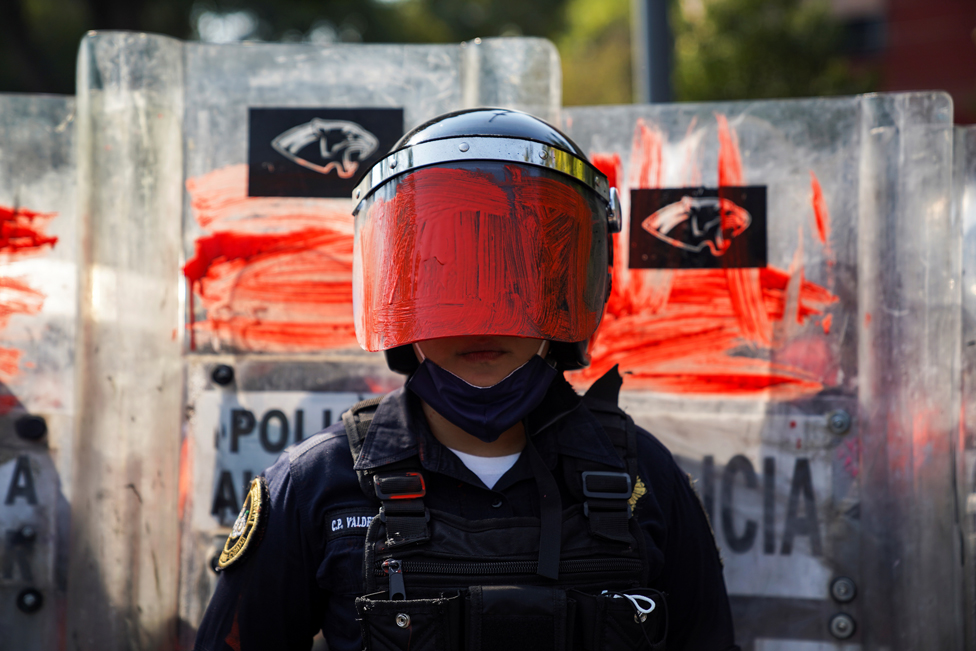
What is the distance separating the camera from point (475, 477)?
1720 mm

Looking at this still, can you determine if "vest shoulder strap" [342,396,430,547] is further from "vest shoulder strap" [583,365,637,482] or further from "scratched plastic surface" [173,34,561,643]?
"scratched plastic surface" [173,34,561,643]

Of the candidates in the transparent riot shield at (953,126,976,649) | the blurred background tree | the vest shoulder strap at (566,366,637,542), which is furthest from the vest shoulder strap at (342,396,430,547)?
the blurred background tree

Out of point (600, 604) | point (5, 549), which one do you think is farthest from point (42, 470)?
point (600, 604)

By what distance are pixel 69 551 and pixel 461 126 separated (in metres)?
1.75

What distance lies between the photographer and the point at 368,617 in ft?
5.23

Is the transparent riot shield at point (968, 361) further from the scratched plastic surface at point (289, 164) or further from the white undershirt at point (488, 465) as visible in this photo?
the white undershirt at point (488, 465)

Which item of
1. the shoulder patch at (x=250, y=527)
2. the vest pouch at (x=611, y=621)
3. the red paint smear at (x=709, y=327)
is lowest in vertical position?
the vest pouch at (x=611, y=621)

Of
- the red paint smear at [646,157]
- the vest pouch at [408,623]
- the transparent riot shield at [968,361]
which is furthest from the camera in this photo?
the red paint smear at [646,157]

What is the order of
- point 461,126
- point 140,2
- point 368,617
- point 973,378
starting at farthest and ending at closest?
point 140,2 → point 973,378 → point 461,126 → point 368,617

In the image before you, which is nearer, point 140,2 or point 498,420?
point 498,420

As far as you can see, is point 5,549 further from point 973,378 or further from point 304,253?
point 973,378

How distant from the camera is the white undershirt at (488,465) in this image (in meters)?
1.75

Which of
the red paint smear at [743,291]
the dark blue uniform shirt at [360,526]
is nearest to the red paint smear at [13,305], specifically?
the dark blue uniform shirt at [360,526]

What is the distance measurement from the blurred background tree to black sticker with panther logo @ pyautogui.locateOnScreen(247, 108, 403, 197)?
665 centimetres
